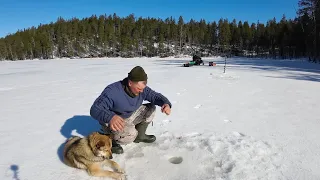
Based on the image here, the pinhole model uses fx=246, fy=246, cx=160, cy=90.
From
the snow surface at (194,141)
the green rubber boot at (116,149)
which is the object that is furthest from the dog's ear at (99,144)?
the green rubber boot at (116,149)

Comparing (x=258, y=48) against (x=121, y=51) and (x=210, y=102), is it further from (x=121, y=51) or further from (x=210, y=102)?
(x=210, y=102)

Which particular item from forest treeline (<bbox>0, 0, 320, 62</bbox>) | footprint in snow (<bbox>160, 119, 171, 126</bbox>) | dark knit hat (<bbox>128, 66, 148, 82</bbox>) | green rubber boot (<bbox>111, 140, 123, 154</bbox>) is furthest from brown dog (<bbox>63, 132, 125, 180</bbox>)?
forest treeline (<bbox>0, 0, 320, 62</bbox>)

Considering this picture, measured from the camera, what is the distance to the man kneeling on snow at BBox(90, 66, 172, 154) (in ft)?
9.80

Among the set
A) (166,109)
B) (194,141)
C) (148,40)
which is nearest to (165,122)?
(194,141)

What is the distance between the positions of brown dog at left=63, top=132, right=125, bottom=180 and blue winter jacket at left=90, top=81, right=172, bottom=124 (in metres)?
0.30

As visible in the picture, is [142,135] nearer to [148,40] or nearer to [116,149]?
[116,149]

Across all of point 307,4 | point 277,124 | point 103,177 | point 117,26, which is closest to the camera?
point 103,177

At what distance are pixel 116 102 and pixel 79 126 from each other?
1.90m

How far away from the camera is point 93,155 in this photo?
276 centimetres

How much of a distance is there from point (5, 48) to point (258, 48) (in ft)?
268

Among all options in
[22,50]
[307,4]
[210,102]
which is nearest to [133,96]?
[210,102]

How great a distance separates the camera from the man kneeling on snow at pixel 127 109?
2986 mm

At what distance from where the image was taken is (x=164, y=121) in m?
5.08

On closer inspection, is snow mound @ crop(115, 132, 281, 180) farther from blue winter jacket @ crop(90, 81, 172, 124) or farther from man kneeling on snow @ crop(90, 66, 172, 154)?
blue winter jacket @ crop(90, 81, 172, 124)
